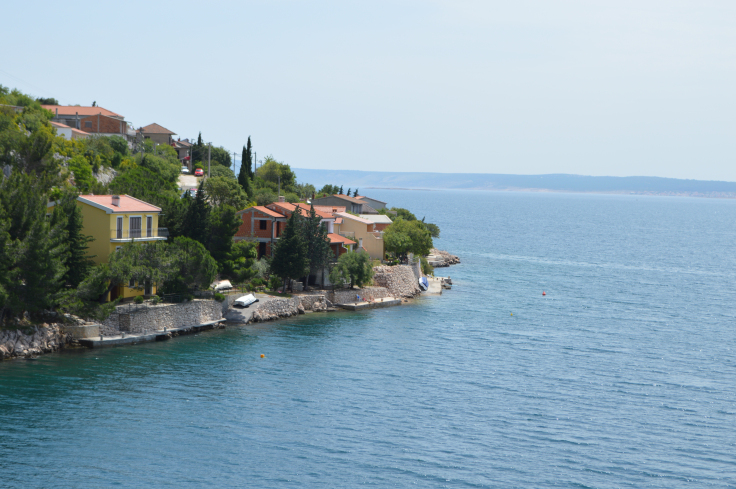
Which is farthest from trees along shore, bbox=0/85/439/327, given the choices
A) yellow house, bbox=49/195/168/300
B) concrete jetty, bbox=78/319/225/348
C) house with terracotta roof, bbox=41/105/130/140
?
house with terracotta roof, bbox=41/105/130/140

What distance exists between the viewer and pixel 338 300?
2778 inches

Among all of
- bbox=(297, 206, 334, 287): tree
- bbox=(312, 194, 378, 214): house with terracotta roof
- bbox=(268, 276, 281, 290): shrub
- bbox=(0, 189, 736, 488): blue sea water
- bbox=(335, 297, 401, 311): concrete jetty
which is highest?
bbox=(312, 194, 378, 214): house with terracotta roof

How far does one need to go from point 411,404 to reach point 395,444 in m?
6.45

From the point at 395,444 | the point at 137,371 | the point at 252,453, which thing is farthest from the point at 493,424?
the point at 137,371

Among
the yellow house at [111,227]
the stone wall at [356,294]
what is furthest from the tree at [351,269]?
the yellow house at [111,227]

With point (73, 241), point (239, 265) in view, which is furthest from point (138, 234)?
point (239, 265)

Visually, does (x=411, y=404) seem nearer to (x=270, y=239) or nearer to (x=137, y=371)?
(x=137, y=371)

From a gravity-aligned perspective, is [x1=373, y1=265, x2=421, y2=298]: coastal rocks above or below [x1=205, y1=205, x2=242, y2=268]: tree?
below

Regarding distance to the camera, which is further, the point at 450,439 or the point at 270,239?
the point at 270,239

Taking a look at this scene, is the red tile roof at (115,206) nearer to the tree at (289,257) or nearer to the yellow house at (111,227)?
the yellow house at (111,227)

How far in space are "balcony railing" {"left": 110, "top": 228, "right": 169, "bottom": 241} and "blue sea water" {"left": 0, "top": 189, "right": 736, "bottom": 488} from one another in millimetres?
9518

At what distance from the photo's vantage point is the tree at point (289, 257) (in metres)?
65.8

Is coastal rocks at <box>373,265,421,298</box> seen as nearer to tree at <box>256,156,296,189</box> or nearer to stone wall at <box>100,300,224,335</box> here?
stone wall at <box>100,300,224,335</box>

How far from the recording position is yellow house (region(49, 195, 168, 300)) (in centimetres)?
5334
